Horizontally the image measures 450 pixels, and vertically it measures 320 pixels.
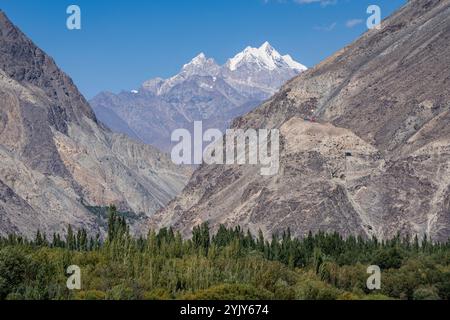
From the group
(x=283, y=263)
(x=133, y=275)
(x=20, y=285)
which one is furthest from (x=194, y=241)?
(x=20, y=285)

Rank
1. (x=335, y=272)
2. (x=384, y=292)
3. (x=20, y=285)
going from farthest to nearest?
(x=335, y=272), (x=384, y=292), (x=20, y=285)

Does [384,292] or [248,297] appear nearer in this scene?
[248,297]

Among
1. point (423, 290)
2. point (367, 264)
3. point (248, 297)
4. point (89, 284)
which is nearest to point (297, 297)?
point (248, 297)

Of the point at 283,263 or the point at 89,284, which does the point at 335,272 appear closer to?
the point at 283,263
